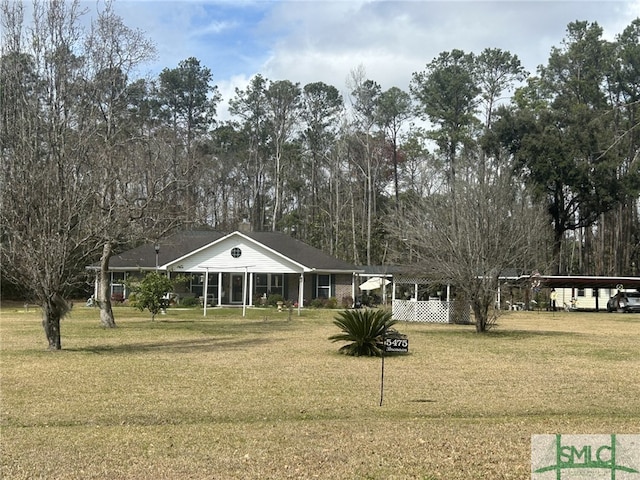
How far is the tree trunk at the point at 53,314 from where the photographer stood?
15760 mm

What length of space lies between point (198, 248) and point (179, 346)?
23318mm

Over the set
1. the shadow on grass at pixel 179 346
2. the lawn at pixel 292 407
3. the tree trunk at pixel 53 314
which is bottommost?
the shadow on grass at pixel 179 346

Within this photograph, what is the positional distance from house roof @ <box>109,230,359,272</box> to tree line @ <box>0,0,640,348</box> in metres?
1.67

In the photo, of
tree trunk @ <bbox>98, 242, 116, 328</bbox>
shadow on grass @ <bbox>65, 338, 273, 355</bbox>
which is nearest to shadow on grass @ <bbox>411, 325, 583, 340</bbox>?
shadow on grass @ <bbox>65, 338, 273, 355</bbox>

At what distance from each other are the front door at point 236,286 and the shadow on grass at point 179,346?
2195 cm

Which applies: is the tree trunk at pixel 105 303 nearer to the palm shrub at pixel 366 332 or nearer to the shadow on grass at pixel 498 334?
the shadow on grass at pixel 498 334

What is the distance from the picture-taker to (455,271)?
894 inches

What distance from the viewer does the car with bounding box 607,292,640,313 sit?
4538 cm

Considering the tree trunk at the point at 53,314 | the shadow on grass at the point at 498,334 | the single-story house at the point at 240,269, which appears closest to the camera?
the tree trunk at the point at 53,314

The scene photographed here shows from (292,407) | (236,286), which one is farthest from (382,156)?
(292,407)

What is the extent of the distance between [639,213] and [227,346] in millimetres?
50044

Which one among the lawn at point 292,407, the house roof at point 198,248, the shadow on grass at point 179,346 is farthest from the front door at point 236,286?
the lawn at point 292,407

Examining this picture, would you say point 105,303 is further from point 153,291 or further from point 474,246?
point 474,246

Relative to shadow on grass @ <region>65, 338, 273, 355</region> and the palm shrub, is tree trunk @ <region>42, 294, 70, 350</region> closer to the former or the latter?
shadow on grass @ <region>65, 338, 273, 355</region>
